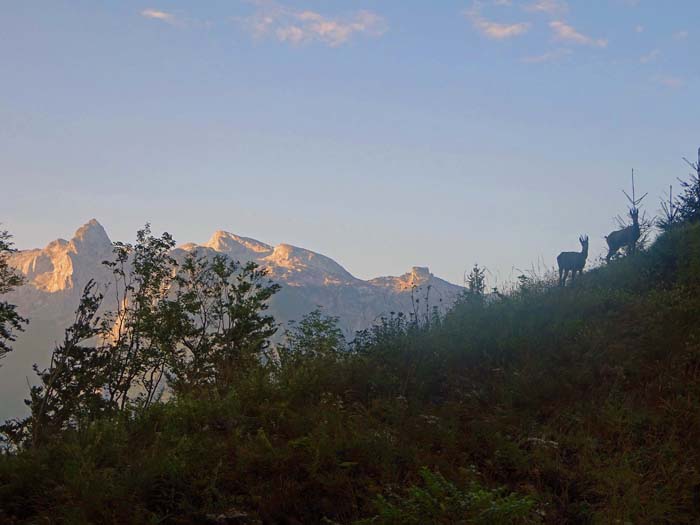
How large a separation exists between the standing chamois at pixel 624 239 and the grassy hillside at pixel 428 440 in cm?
594

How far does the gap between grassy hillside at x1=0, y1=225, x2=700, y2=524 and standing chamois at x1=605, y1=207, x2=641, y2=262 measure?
5943 mm

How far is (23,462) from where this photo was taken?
801 cm

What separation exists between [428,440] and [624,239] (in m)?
12.5

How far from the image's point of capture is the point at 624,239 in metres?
18.9

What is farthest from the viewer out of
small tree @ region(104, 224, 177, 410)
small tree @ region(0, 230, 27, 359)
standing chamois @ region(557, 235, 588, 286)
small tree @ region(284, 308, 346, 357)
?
small tree @ region(104, 224, 177, 410)

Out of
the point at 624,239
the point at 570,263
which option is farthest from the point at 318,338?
the point at 624,239

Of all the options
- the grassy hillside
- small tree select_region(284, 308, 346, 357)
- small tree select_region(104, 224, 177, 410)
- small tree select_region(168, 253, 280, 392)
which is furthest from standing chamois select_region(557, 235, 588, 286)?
small tree select_region(104, 224, 177, 410)

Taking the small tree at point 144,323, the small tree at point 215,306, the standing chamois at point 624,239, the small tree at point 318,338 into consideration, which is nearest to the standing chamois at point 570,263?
the standing chamois at point 624,239

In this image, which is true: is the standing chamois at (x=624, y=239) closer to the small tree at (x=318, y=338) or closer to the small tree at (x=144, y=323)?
the small tree at (x=318, y=338)

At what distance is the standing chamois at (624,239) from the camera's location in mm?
18844

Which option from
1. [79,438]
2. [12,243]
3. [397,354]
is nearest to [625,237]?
[397,354]

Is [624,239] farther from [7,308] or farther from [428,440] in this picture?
[7,308]

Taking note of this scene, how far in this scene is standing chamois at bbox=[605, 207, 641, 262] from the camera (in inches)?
A: 742

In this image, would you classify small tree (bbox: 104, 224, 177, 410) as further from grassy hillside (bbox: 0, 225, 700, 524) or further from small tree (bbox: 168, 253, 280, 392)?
grassy hillside (bbox: 0, 225, 700, 524)
